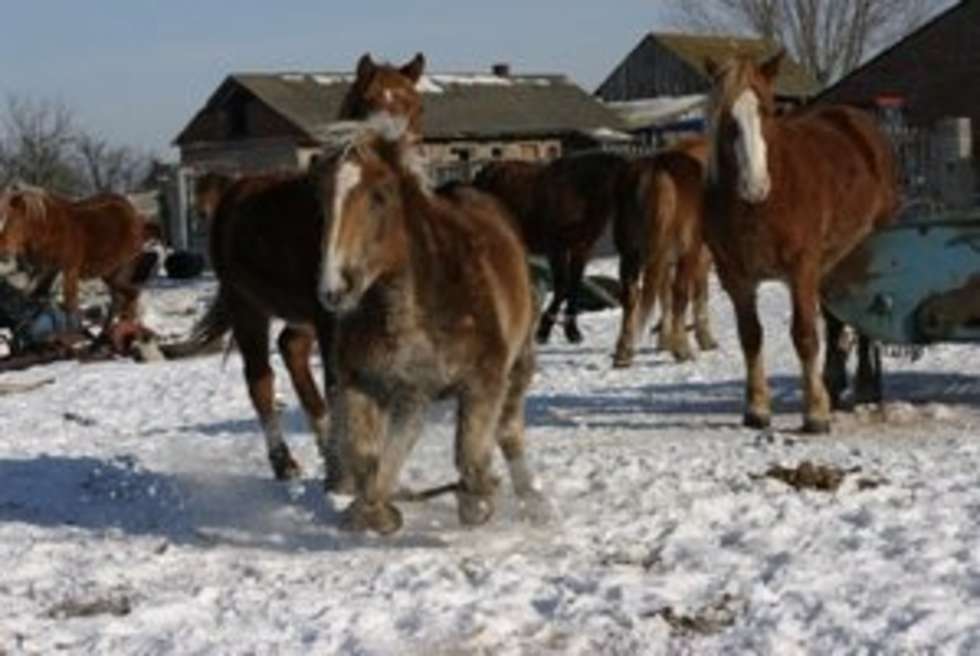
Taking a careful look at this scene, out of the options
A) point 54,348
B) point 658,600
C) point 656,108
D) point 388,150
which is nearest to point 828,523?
point 658,600

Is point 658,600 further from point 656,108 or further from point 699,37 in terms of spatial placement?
point 699,37

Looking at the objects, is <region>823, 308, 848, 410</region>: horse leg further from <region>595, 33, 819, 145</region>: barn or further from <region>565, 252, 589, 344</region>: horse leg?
<region>595, 33, 819, 145</region>: barn

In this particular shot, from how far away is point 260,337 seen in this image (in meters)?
9.01

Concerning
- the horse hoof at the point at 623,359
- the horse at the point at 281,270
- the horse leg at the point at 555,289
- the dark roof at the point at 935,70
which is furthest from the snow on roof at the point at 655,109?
the horse at the point at 281,270

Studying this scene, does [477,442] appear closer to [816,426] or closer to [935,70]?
[816,426]

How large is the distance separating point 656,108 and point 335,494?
58.4 meters

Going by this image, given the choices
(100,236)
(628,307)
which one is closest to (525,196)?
(628,307)

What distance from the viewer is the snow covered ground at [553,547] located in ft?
19.4

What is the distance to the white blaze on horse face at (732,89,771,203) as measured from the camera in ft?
30.6

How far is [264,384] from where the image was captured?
9039 mm

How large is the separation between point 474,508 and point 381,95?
2.23 metres

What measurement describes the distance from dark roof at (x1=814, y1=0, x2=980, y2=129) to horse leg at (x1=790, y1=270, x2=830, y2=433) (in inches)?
1628

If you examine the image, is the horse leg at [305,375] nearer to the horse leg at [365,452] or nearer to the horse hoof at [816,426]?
the horse leg at [365,452]

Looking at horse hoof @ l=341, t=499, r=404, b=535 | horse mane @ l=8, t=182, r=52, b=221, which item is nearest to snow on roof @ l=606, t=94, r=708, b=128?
horse mane @ l=8, t=182, r=52, b=221
